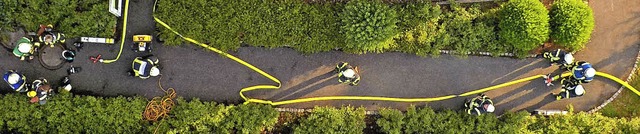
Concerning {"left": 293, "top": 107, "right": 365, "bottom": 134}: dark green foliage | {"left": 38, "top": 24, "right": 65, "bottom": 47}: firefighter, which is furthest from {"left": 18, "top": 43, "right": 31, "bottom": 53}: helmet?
{"left": 293, "top": 107, "right": 365, "bottom": 134}: dark green foliage

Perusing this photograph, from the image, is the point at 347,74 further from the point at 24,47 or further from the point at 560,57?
the point at 24,47

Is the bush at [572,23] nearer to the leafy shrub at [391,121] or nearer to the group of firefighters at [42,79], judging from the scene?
the leafy shrub at [391,121]

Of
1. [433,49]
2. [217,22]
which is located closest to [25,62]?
[217,22]

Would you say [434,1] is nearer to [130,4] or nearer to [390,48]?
[390,48]

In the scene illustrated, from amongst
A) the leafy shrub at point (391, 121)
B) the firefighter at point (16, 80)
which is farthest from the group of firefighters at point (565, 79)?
the firefighter at point (16, 80)

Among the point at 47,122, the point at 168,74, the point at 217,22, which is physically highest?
the point at 217,22

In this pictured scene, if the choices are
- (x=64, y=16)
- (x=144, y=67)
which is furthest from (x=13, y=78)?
(x=144, y=67)

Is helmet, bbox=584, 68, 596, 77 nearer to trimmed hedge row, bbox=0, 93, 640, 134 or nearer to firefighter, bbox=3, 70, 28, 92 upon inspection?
trimmed hedge row, bbox=0, 93, 640, 134
